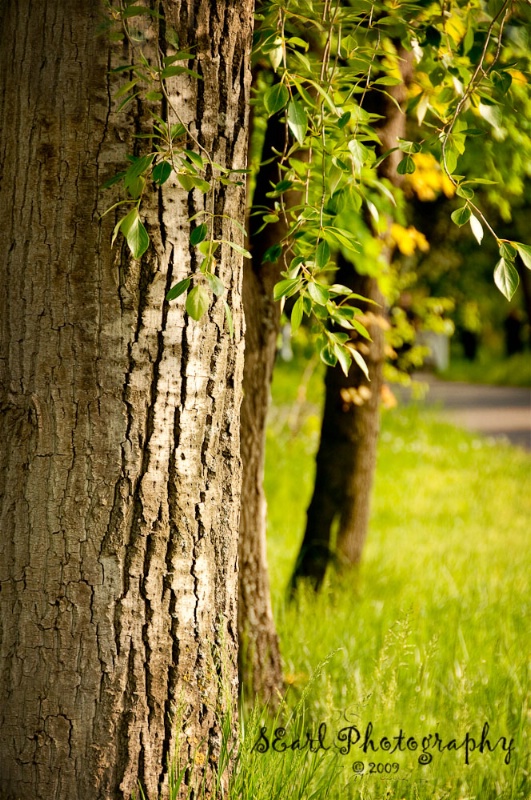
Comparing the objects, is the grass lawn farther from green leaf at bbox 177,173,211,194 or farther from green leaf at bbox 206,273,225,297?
green leaf at bbox 177,173,211,194

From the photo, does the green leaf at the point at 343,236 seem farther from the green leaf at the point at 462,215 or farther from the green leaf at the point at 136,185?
the green leaf at the point at 136,185

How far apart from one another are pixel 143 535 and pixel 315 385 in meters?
8.08

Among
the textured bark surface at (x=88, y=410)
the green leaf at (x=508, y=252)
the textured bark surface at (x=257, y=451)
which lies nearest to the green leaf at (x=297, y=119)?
the textured bark surface at (x=88, y=410)

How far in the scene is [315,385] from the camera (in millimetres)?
9766

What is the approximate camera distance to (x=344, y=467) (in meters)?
4.35

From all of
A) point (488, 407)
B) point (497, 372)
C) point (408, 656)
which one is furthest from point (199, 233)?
point (497, 372)

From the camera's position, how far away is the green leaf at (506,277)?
1.62 metres

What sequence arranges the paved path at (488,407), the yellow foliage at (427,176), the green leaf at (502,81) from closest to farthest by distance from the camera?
1. the green leaf at (502,81)
2. the yellow foliage at (427,176)
3. the paved path at (488,407)

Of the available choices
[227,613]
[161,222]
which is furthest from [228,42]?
[227,613]

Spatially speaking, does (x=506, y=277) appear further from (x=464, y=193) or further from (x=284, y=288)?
(x=284, y=288)

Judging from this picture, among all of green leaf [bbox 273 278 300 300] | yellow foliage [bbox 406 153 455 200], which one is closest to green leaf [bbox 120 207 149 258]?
green leaf [bbox 273 278 300 300]

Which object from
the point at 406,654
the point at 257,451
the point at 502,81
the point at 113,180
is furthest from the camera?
the point at 257,451

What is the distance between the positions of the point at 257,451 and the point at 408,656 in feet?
3.80

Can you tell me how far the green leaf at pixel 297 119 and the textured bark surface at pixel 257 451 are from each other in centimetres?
121
